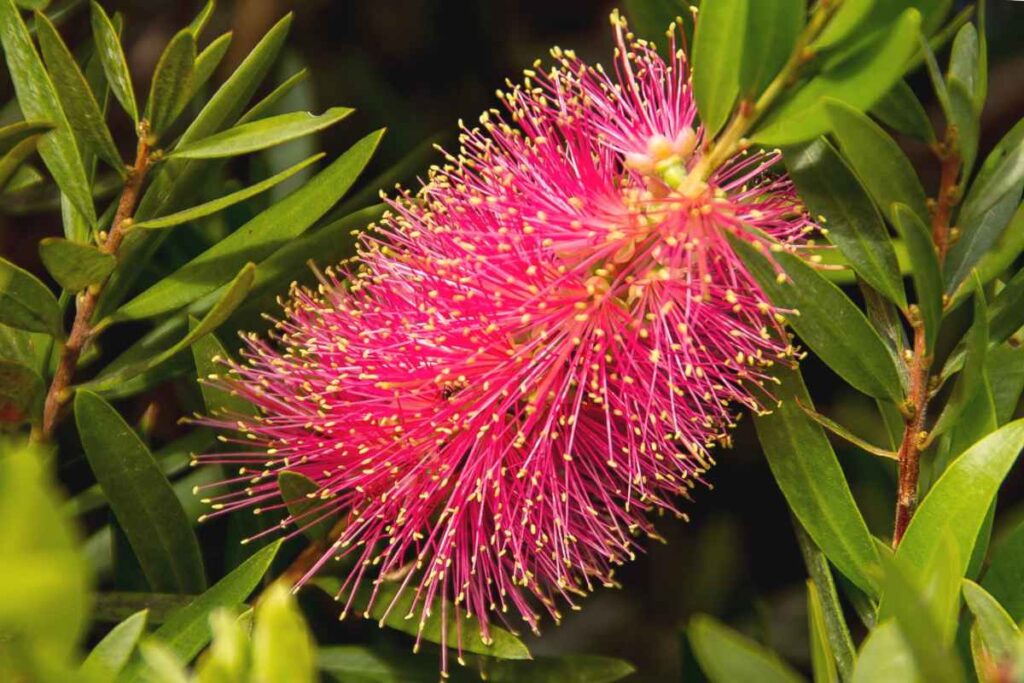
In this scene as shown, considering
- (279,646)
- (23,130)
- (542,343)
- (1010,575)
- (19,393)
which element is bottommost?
(1010,575)

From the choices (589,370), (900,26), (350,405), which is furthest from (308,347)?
(900,26)

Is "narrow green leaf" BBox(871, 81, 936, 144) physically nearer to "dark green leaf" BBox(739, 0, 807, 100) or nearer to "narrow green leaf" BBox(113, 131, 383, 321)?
"dark green leaf" BBox(739, 0, 807, 100)

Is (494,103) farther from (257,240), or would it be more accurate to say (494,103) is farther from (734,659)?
(734,659)

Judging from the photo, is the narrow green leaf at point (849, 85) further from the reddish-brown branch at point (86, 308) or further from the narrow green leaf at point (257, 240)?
the reddish-brown branch at point (86, 308)

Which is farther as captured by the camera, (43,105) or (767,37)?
(43,105)

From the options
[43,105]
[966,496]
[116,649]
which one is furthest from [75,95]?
[966,496]

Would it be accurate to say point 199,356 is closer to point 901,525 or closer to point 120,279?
point 120,279
